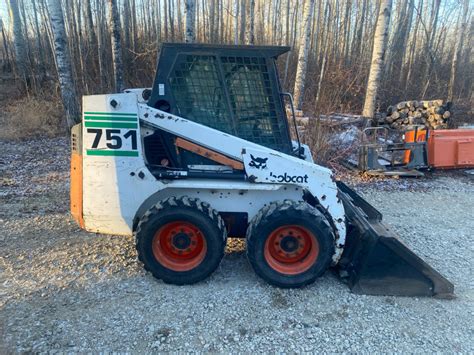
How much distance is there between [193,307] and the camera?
338cm

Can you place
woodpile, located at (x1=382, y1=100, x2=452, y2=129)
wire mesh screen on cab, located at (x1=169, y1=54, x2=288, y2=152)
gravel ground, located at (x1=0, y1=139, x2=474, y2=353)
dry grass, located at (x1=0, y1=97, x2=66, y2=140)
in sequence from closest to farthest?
gravel ground, located at (x1=0, y1=139, x2=474, y2=353) < wire mesh screen on cab, located at (x1=169, y1=54, x2=288, y2=152) < dry grass, located at (x1=0, y1=97, x2=66, y2=140) < woodpile, located at (x1=382, y1=100, x2=452, y2=129)

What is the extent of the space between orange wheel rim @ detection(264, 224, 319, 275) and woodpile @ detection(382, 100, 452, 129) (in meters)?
10.6

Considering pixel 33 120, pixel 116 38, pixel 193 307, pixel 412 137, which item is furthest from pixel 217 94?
pixel 33 120

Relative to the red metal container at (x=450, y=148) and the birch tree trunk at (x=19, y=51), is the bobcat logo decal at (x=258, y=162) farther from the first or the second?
the birch tree trunk at (x=19, y=51)

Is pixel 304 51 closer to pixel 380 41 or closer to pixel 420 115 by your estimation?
pixel 380 41

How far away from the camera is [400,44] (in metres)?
18.8

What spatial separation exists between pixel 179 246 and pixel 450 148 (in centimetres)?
693

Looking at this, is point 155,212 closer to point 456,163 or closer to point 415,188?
point 415,188

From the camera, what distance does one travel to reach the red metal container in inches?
317

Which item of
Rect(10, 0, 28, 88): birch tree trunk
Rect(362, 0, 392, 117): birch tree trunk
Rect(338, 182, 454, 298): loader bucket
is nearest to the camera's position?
Rect(338, 182, 454, 298): loader bucket

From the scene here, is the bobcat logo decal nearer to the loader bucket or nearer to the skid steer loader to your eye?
the skid steer loader

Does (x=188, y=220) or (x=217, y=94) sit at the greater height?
(x=217, y=94)

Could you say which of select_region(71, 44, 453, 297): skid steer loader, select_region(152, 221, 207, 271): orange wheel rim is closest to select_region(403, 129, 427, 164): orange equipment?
select_region(71, 44, 453, 297): skid steer loader

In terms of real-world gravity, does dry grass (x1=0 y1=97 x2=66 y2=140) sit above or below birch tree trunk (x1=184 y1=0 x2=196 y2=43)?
below
